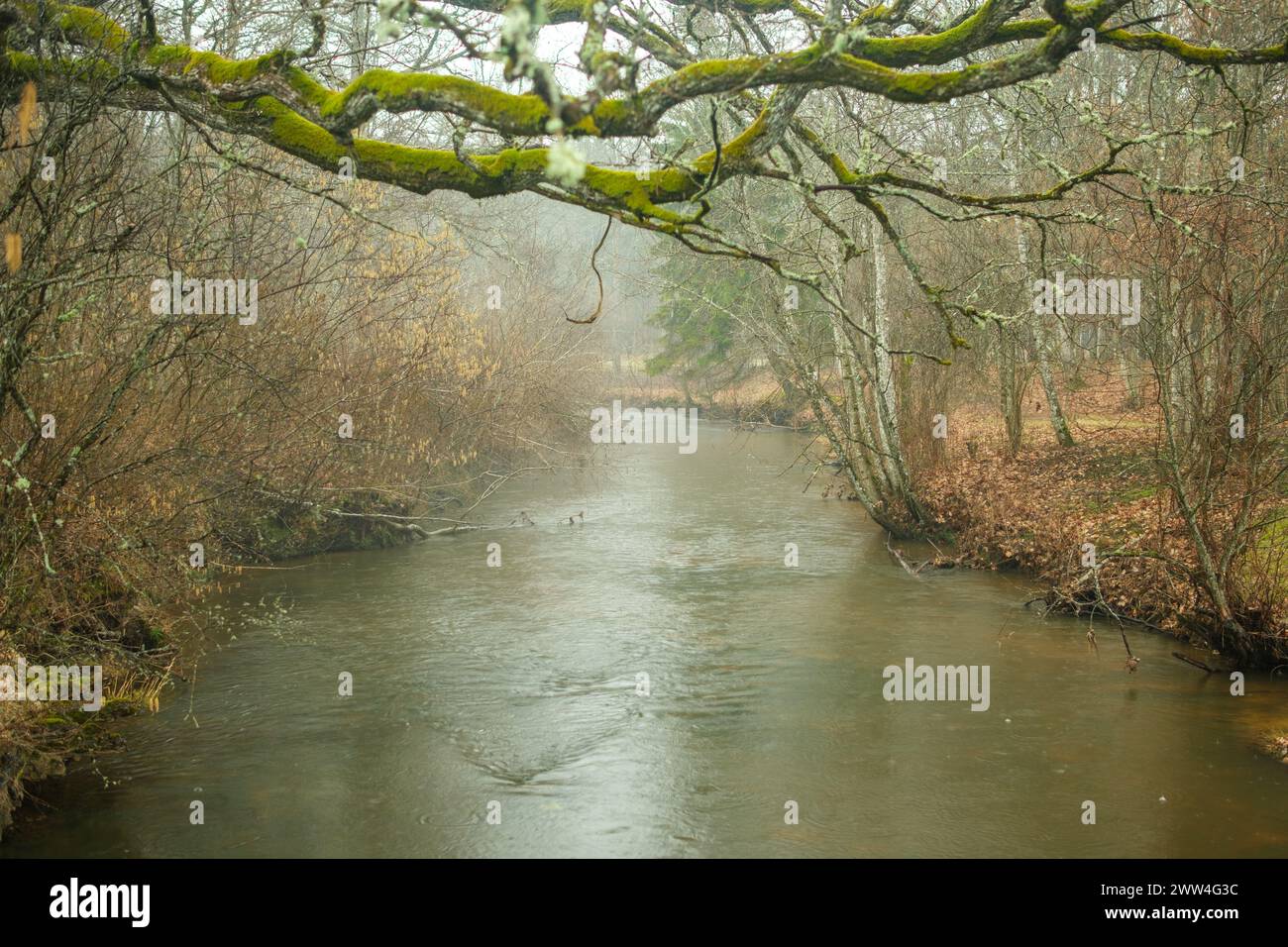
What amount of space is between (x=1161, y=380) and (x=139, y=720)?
952cm

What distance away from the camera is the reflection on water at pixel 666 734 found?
7133 mm

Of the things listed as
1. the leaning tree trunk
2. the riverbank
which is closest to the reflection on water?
the riverbank

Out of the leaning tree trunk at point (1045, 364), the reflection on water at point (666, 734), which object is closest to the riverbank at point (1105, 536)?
the leaning tree trunk at point (1045, 364)

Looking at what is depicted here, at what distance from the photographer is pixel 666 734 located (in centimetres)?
894

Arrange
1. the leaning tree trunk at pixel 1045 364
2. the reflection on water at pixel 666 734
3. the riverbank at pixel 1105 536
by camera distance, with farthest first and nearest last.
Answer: the leaning tree trunk at pixel 1045 364
the riverbank at pixel 1105 536
the reflection on water at pixel 666 734

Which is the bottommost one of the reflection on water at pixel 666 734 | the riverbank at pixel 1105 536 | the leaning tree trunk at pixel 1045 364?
the reflection on water at pixel 666 734

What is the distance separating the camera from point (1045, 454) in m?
17.7

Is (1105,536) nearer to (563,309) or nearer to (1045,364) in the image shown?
(1045,364)

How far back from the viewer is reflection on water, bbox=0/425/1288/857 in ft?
23.4

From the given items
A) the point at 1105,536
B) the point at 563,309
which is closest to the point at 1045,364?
the point at 1105,536

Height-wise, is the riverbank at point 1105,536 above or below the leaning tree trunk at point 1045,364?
below

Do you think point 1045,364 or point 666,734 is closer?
point 666,734

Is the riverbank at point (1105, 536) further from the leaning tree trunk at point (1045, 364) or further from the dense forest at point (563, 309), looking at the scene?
the leaning tree trunk at point (1045, 364)
